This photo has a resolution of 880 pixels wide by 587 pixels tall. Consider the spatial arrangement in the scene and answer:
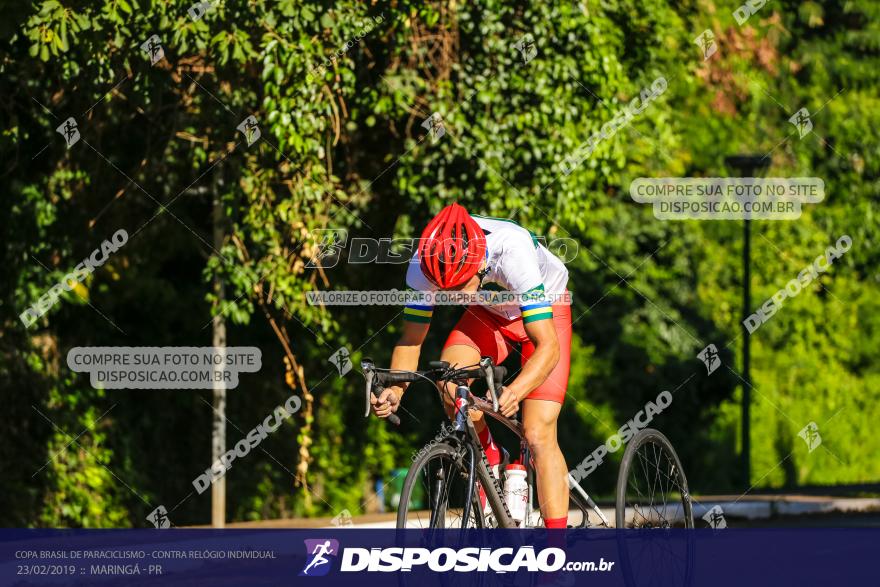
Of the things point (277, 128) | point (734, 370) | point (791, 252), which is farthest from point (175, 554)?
point (791, 252)

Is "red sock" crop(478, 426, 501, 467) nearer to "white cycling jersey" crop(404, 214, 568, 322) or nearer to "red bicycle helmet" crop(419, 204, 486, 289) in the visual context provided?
"white cycling jersey" crop(404, 214, 568, 322)

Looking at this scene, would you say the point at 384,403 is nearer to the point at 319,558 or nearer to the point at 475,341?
the point at 475,341

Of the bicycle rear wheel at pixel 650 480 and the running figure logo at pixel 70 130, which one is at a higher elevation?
the running figure logo at pixel 70 130

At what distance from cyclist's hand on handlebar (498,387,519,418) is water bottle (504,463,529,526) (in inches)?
16.5

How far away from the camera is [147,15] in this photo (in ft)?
31.4

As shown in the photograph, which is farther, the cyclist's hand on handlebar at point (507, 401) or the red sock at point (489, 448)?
the red sock at point (489, 448)

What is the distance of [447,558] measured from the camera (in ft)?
18.6

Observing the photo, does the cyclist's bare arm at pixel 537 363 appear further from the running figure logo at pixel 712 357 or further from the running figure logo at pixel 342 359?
the running figure logo at pixel 712 357

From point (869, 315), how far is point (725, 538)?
1466cm

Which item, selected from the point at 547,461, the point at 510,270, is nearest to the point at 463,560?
the point at 547,461

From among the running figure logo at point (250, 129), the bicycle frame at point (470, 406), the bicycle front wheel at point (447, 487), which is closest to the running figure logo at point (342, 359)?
the running figure logo at point (250, 129)

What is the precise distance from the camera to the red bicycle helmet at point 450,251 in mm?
5699

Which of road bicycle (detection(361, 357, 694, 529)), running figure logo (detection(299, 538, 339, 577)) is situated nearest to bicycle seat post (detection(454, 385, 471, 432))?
road bicycle (detection(361, 357, 694, 529))

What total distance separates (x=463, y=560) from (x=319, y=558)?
4.71ft
